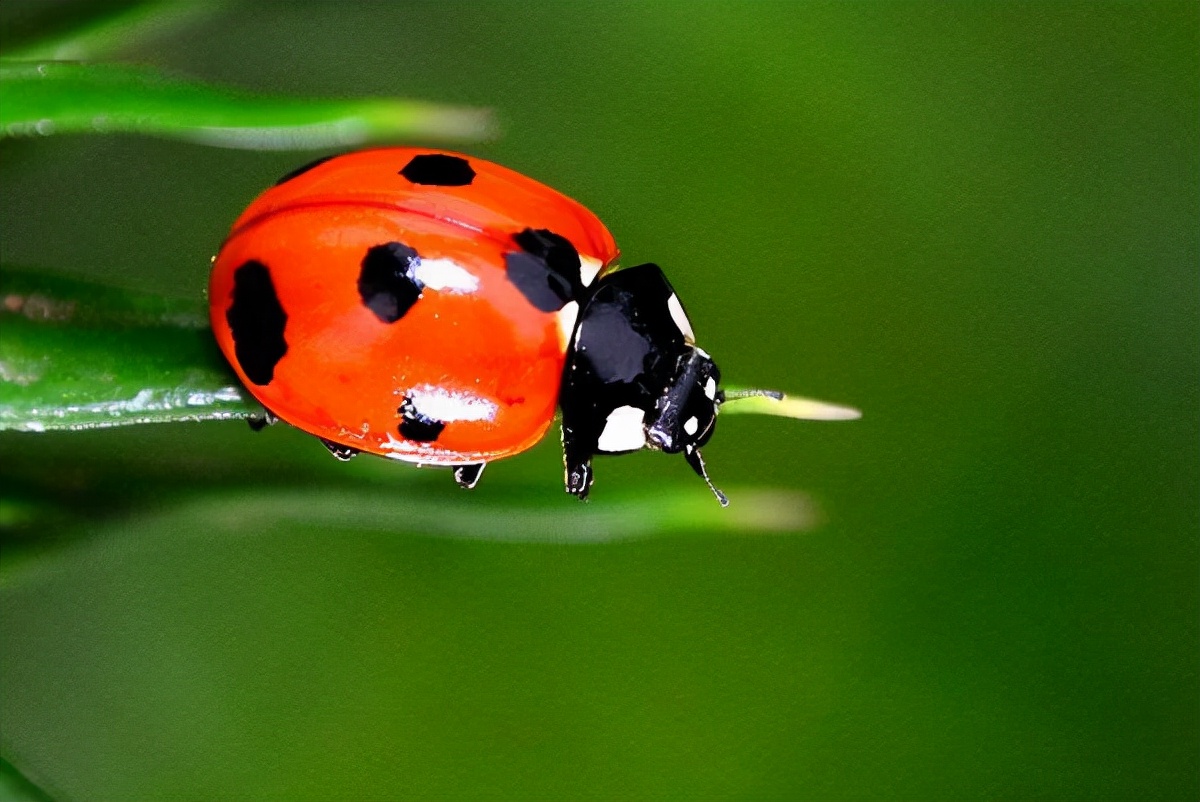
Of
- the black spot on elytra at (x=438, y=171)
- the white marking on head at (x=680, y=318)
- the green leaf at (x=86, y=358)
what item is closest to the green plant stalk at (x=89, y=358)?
the green leaf at (x=86, y=358)

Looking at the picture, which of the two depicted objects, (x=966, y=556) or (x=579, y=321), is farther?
(x=966, y=556)

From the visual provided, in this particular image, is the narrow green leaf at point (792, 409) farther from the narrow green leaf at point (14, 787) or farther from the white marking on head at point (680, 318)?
the narrow green leaf at point (14, 787)

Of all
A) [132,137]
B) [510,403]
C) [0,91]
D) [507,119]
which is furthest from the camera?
[507,119]

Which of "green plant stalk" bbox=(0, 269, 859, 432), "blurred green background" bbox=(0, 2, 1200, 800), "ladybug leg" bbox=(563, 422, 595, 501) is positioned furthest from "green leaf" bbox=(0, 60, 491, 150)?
"blurred green background" bbox=(0, 2, 1200, 800)

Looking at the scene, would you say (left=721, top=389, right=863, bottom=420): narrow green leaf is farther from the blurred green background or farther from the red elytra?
the blurred green background

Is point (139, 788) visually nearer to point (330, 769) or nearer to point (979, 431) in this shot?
point (330, 769)

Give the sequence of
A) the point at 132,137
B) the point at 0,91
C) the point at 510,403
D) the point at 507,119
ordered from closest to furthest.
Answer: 1. the point at 0,91
2. the point at 510,403
3. the point at 132,137
4. the point at 507,119

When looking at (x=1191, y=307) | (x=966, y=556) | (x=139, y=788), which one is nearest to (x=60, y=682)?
(x=139, y=788)

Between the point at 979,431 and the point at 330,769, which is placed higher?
the point at 979,431
